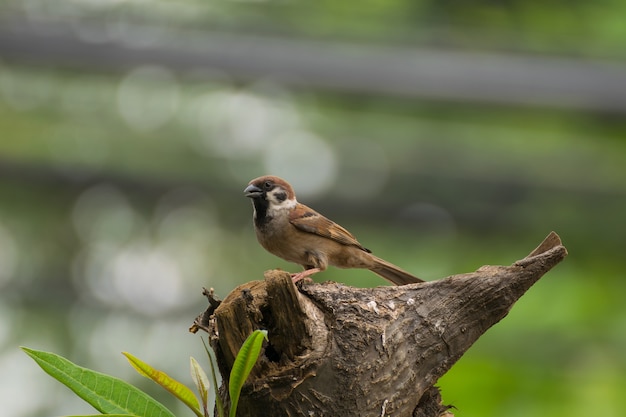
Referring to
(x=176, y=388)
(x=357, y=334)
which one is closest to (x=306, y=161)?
(x=357, y=334)

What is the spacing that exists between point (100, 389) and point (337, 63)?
4.87 meters

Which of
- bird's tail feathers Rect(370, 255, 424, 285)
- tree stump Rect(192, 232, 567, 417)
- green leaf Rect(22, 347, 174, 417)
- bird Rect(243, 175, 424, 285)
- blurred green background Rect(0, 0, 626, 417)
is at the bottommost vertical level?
green leaf Rect(22, 347, 174, 417)

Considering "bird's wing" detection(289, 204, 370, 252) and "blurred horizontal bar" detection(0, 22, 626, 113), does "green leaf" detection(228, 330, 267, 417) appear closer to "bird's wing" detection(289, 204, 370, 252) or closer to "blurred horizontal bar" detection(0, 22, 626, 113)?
"bird's wing" detection(289, 204, 370, 252)

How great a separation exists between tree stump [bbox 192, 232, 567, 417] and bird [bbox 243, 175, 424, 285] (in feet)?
4.68

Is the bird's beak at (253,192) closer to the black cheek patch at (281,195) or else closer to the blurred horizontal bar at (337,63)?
the black cheek patch at (281,195)

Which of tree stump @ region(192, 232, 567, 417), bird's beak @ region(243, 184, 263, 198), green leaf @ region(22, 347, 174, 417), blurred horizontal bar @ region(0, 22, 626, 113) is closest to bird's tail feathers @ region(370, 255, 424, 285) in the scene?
bird's beak @ region(243, 184, 263, 198)

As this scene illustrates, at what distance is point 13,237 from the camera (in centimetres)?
799

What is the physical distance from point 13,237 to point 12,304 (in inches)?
24.5

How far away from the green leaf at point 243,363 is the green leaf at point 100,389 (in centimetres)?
21

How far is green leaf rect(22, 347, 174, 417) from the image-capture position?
8.19 feet

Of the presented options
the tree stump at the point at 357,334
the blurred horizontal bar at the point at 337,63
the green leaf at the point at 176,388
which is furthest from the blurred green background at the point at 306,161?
the green leaf at the point at 176,388

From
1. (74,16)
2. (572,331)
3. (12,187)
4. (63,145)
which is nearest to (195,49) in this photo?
(74,16)

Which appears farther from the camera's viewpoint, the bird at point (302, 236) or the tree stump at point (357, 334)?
the bird at point (302, 236)

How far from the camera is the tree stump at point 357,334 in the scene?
105 inches
